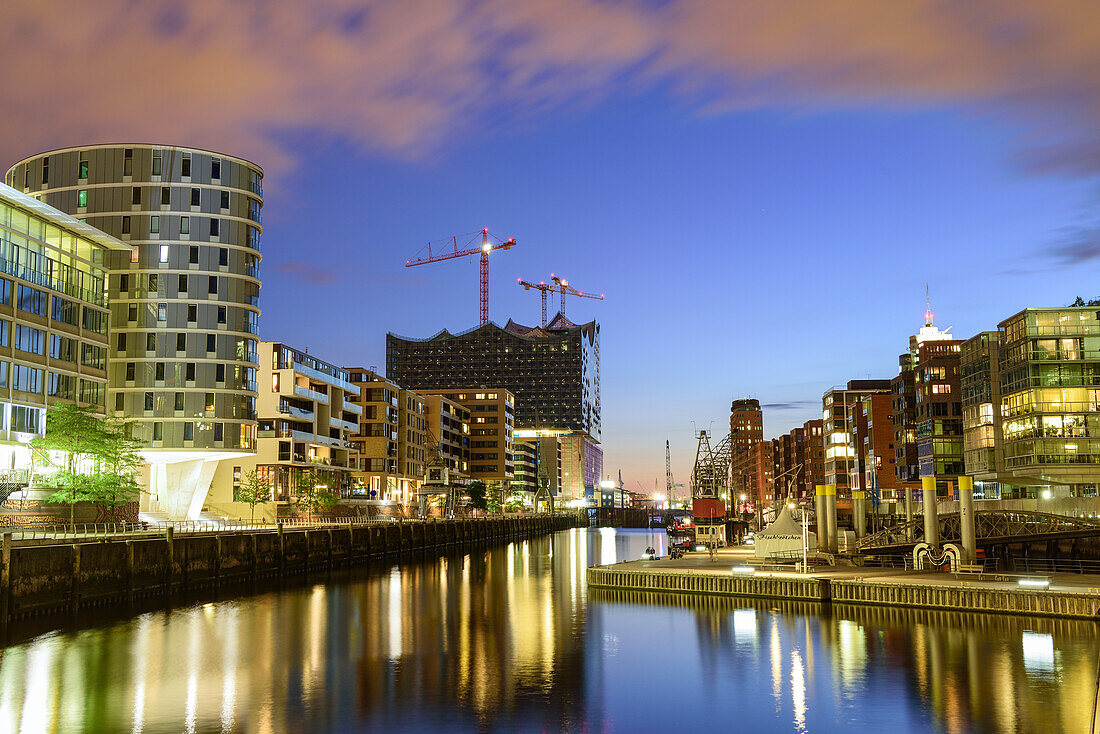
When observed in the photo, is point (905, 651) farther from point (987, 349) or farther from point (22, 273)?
point (987, 349)

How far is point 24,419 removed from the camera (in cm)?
8288

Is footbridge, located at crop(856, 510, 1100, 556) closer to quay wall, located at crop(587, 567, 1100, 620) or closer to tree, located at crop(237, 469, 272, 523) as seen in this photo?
quay wall, located at crop(587, 567, 1100, 620)

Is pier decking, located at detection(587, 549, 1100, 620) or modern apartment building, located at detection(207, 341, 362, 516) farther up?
modern apartment building, located at detection(207, 341, 362, 516)

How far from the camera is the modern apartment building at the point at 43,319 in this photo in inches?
3221

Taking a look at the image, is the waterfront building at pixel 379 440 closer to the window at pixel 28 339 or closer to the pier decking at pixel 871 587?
the window at pixel 28 339

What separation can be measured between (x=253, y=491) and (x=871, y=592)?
89.2m

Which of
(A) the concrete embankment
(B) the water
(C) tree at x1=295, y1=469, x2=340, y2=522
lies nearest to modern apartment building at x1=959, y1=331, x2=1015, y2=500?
(B) the water

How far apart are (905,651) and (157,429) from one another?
300 ft

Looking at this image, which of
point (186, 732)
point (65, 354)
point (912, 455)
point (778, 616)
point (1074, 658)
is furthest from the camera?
point (912, 455)

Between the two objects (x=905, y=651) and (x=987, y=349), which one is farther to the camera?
(x=987, y=349)

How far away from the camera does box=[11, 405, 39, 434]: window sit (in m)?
81.6

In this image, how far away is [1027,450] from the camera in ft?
378

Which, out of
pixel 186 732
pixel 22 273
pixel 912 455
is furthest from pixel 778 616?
pixel 912 455

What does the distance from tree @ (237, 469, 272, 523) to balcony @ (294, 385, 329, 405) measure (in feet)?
51.6
